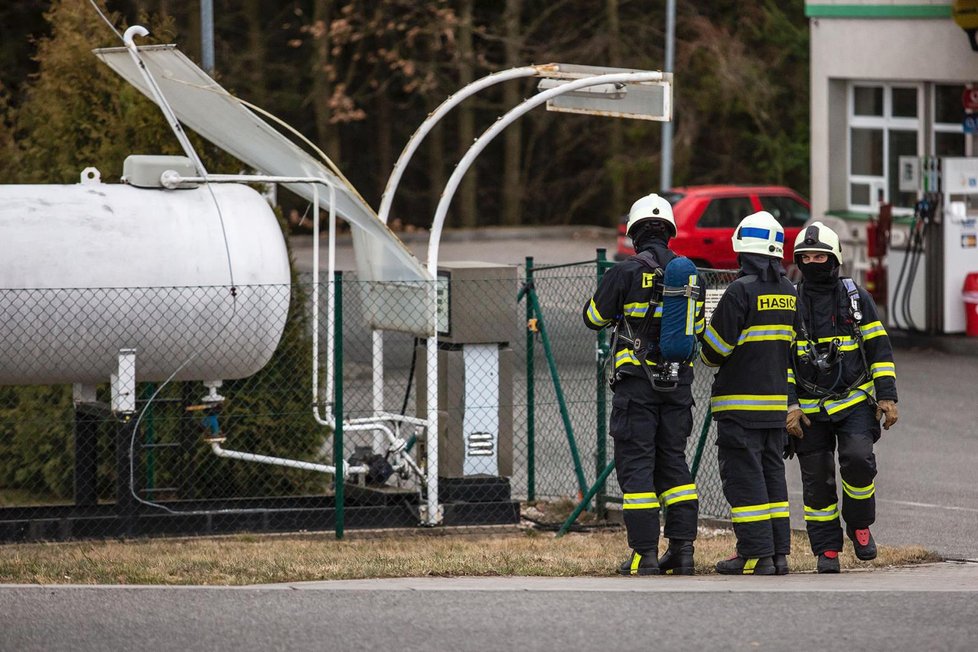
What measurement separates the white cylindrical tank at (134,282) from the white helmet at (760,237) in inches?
134

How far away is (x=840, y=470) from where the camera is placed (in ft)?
27.5

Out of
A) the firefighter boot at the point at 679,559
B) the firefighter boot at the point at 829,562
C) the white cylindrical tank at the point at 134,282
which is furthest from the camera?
the white cylindrical tank at the point at 134,282

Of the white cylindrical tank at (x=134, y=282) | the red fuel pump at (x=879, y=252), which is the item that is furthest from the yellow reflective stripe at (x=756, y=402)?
the red fuel pump at (x=879, y=252)

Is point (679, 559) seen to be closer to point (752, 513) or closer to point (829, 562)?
point (752, 513)

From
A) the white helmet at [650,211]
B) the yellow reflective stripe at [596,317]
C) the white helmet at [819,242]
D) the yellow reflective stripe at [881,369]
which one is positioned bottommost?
the yellow reflective stripe at [881,369]

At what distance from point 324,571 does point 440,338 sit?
3.19m

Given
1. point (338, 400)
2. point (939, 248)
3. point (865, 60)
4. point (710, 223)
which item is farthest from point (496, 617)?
point (710, 223)

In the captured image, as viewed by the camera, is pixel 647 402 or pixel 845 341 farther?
pixel 845 341

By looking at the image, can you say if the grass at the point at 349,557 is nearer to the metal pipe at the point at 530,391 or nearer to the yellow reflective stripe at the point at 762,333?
the metal pipe at the point at 530,391

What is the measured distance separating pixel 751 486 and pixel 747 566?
426 mm

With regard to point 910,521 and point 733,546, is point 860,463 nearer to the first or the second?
point 733,546

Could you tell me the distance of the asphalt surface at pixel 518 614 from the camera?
20.3 feet

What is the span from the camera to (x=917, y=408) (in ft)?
50.3

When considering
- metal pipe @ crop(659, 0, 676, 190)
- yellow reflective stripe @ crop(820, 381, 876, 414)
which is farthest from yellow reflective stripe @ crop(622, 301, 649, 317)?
metal pipe @ crop(659, 0, 676, 190)
